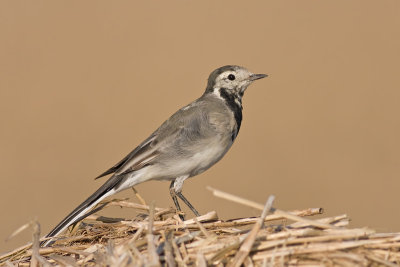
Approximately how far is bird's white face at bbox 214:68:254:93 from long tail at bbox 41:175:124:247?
6.34 ft

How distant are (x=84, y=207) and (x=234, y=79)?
2.84 meters

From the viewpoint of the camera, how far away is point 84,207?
6.09m

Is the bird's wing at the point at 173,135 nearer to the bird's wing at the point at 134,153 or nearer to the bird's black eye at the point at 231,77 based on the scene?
the bird's wing at the point at 134,153

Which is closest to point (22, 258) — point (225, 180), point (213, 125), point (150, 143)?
point (150, 143)

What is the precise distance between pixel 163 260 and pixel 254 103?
13.8m

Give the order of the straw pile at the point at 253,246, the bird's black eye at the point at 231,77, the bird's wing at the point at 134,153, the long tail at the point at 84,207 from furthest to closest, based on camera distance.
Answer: the bird's black eye at the point at 231,77, the bird's wing at the point at 134,153, the long tail at the point at 84,207, the straw pile at the point at 253,246

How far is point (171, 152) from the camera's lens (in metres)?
7.28

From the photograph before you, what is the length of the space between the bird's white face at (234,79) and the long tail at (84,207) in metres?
1.93

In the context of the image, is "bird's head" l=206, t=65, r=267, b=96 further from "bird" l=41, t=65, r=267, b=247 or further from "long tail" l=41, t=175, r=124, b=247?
"long tail" l=41, t=175, r=124, b=247

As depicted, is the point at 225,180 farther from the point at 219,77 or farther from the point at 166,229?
the point at 166,229

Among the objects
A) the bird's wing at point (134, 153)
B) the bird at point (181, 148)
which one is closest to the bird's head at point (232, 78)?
the bird at point (181, 148)

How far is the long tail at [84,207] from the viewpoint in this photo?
228 inches

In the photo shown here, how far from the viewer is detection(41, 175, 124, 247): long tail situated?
5797 mm

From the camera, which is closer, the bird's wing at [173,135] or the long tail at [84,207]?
the long tail at [84,207]
